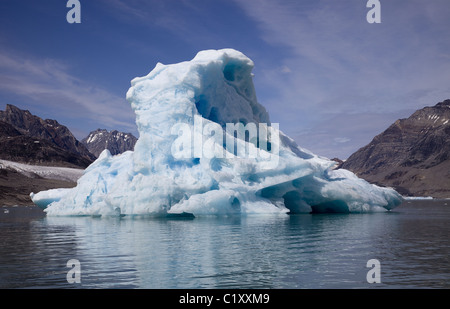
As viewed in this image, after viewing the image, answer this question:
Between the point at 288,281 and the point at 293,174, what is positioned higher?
the point at 293,174

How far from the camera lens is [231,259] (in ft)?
29.3

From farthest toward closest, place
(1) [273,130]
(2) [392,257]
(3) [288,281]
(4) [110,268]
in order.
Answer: (1) [273,130], (2) [392,257], (4) [110,268], (3) [288,281]

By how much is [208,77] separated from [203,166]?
256 inches

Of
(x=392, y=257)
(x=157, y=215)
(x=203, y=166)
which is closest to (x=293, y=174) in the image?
(x=203, y=166)

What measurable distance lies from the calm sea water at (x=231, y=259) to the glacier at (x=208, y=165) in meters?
6.72

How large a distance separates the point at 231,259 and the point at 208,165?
1221 cm

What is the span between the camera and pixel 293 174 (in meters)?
21.6
